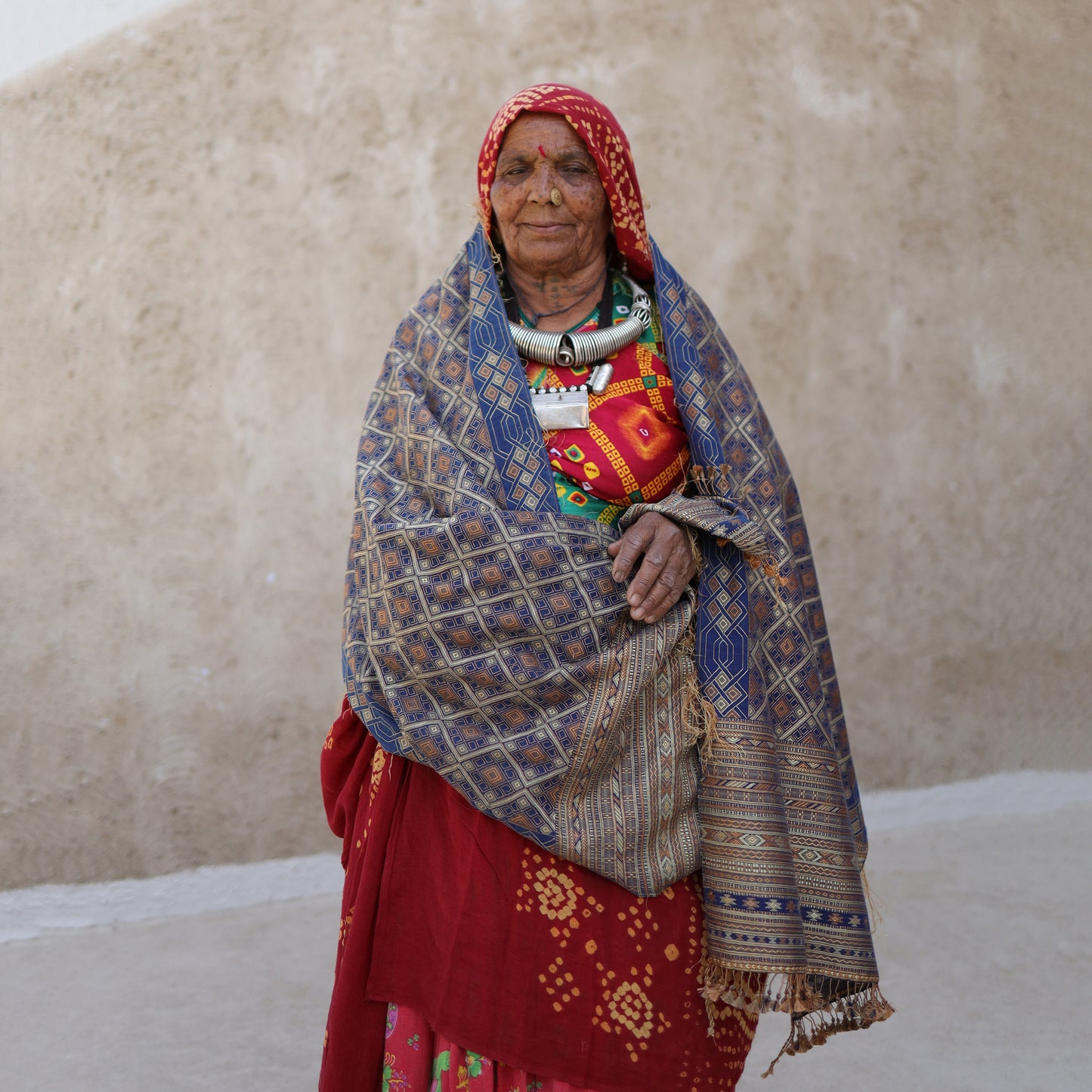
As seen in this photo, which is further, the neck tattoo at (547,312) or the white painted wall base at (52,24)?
the white painted wall base at (52,24)

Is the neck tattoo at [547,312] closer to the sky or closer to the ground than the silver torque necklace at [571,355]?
closer to the sky

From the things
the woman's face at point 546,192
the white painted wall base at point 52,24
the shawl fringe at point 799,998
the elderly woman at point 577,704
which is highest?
the white painted wall base at point 52,24

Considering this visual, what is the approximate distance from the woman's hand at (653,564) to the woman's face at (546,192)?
529 millimetres

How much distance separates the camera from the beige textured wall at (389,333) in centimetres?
386

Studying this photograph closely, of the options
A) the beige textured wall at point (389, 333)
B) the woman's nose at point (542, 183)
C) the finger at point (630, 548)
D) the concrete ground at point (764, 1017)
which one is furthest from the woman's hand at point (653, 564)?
the beige textured wall at point (389, 333)

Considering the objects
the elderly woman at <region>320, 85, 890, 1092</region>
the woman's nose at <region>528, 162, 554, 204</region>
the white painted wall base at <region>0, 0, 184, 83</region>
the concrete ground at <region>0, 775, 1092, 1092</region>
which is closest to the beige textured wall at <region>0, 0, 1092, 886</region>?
the white painted wall base at <region>0, 0, 184, 83</region>

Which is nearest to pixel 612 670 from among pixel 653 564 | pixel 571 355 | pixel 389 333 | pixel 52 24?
pixel 653 564

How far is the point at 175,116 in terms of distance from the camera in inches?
155

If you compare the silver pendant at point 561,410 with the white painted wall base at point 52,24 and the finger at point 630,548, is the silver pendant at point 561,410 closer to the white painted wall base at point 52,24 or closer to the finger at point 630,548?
the finger at point 630,548

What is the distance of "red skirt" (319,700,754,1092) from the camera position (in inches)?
76.4

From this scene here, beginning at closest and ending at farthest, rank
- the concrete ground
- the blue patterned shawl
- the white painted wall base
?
the blue patterned shawl, the concrete ground, the white painted wall base

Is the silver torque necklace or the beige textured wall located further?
the beige textured wall

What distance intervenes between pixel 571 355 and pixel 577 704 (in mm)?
623

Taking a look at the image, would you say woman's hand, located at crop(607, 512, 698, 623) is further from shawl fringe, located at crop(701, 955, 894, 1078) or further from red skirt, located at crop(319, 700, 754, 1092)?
shawl fringe, located at crop(701, 955, 894, 1078)
